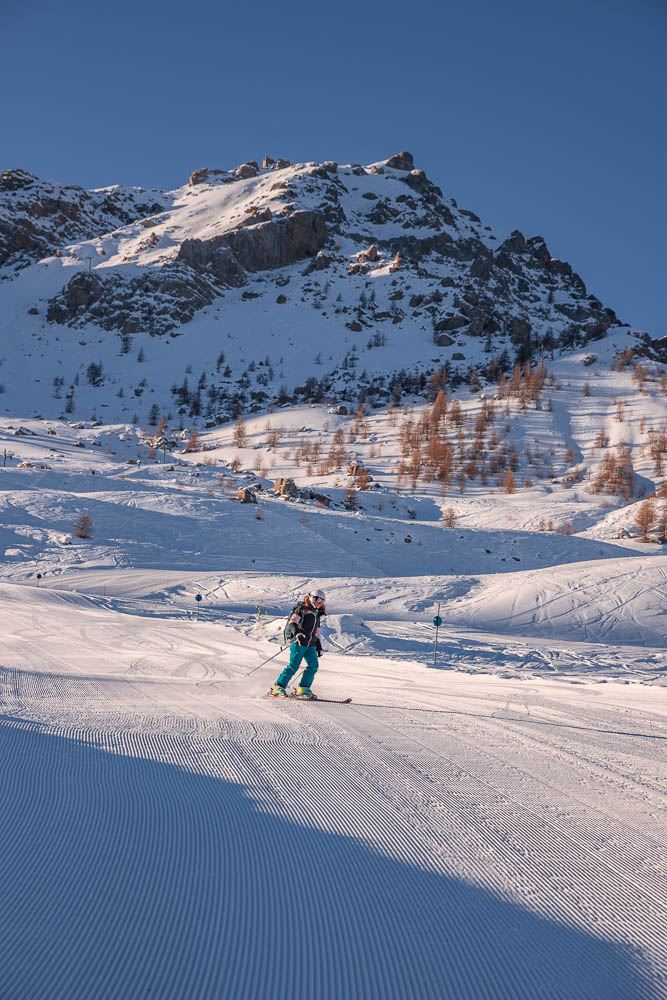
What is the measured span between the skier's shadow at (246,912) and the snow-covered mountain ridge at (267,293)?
212 ft

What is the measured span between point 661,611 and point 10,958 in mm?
16532

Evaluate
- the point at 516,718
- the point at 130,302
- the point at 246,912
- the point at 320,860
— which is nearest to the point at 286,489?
the point at 516,718

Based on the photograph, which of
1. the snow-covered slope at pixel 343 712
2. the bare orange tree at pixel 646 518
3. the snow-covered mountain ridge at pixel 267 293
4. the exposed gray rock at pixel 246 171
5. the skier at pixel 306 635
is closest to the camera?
the snow-covered slope at pixel 343 712

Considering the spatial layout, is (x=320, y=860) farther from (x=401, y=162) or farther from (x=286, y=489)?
(x=401, y=162)

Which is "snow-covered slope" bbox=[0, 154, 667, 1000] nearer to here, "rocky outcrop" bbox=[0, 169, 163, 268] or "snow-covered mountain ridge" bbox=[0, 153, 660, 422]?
"snow-covered mountain ridge" bbox=[0, 153, 660, 422]

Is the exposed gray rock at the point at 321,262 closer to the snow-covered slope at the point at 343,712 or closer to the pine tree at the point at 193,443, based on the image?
the snow-covered slope at the point at 343,712

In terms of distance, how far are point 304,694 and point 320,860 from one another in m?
4.11

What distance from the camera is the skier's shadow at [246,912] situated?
184 centimetres

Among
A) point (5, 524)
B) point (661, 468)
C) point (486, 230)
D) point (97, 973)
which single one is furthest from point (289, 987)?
point (486, 230)

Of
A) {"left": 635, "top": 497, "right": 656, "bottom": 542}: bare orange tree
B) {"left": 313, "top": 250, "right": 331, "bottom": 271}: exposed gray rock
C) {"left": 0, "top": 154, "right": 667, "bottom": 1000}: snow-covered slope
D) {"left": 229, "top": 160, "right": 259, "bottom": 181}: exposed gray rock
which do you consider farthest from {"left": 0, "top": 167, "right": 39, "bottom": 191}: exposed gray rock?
{"left": 635, "top": 497, "right": 656, "bottom": 542}: bare orange tree

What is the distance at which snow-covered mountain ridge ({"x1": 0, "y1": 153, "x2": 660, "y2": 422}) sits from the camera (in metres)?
74.6

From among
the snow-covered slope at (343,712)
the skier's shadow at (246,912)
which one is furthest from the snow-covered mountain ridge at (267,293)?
the skier's shadow at (246,912)

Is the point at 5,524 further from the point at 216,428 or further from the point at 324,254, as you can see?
the point at 324,254

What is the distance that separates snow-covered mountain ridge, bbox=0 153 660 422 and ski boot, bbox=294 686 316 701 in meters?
61.1
